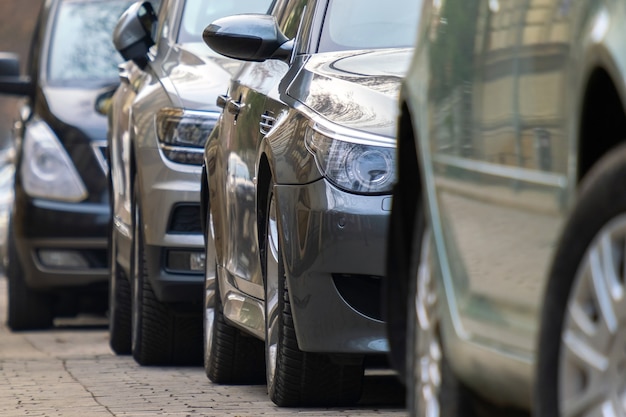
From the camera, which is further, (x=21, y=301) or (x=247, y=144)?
(x=21, y=301)

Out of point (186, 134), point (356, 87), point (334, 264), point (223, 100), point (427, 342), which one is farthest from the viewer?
point (186, 134)

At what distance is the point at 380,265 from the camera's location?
5.72m

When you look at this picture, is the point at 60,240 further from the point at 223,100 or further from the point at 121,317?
the point at 223,100

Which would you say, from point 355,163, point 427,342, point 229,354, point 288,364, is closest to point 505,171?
point 427,342

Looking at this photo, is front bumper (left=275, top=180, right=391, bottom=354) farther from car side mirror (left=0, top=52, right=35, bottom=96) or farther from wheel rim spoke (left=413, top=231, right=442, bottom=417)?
car side mirror (left=0, top=52, right=35, bottom=96)

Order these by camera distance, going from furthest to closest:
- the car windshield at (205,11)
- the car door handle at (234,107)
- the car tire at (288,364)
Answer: the car windshield at (205,11) < the car door handle at (234,107) < the car tire at (288,364)

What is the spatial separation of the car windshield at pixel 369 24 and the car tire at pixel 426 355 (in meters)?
2.03

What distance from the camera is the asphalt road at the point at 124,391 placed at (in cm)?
645

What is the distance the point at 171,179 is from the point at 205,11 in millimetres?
1161

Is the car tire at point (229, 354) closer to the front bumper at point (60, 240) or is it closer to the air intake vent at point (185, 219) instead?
the air intake vent at point (185, 219)

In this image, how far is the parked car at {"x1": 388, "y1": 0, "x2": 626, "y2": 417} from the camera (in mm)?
3031

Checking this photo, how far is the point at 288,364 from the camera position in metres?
6.11

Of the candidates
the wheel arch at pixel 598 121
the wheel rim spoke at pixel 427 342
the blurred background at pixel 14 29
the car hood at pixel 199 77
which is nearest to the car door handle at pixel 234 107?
the car hood at pixel 199 77

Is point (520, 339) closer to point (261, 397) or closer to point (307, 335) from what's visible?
point (307, 335)
